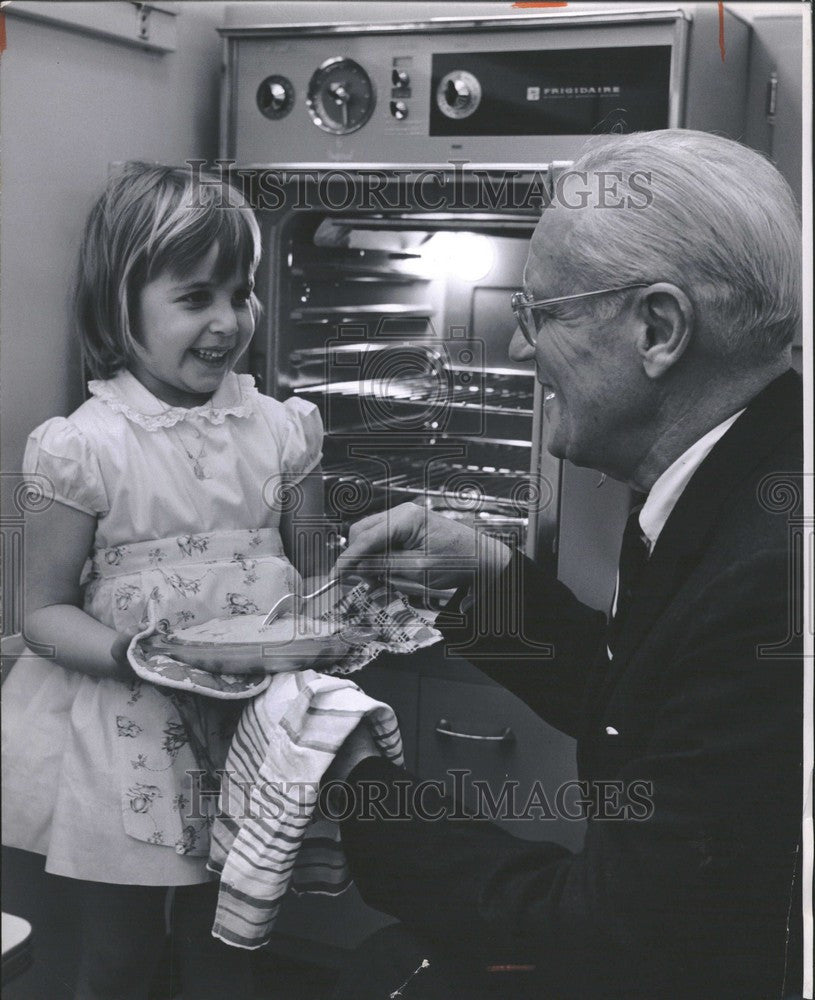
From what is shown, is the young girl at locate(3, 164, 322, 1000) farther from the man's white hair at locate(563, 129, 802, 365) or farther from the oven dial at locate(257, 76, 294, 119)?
the man's white hair at locate(563, 129, 802, 365)

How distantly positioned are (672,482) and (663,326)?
17 centimetres

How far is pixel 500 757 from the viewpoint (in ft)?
6.59

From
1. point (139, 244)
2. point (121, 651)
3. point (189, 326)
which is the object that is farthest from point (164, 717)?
point (139, 244)

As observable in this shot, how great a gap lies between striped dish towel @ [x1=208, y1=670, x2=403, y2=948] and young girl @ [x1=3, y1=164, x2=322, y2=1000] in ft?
0.75

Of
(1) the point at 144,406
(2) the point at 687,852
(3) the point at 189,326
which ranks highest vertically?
(3) the point at 189,326

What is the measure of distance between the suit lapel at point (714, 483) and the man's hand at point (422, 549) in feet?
1.40

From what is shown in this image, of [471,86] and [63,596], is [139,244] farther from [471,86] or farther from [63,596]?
[471,86]

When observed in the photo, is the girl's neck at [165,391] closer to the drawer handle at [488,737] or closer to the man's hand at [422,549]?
the man's hand at [422,549]

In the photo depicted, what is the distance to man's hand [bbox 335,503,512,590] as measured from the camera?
1.47m

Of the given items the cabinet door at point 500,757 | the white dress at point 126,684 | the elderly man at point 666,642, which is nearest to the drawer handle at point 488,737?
the cabinet door at point 500,757

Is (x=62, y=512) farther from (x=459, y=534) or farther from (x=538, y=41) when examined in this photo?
(x=538, y=41)

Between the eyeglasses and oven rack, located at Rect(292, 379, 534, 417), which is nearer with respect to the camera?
the eyeglasses

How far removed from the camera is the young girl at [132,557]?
1458mm

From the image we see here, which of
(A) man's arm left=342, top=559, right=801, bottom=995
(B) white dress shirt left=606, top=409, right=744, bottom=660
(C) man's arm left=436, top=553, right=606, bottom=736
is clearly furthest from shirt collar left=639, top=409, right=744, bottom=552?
(C) man's arm left=436, top=553, right=606, bottom=736
